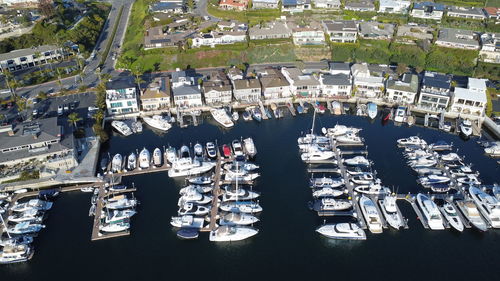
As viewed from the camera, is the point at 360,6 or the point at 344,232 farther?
the point at 360,6

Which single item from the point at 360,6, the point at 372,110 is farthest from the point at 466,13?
the point at 372,110

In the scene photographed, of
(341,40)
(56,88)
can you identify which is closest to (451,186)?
(341,40)

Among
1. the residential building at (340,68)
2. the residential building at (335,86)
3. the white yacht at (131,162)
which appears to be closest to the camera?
the white yacht at (131,162)

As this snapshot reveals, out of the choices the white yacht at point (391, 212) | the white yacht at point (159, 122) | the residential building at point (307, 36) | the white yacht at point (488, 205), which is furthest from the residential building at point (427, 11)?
the white yacht at point (159, 122)

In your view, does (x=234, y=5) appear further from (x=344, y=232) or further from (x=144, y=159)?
(x=344, y=232)

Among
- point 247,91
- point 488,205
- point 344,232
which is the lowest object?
point 344,232

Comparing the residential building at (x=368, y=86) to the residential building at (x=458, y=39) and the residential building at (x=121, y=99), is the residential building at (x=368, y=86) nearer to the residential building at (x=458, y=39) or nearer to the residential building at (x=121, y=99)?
the residential building at (x=458, y=39)
